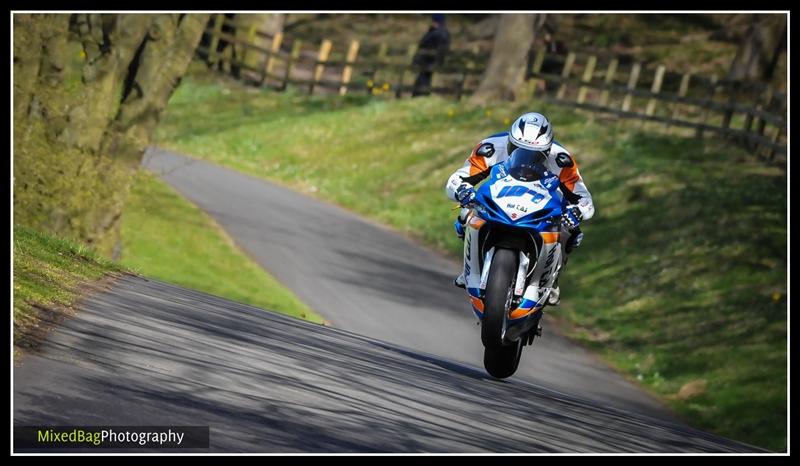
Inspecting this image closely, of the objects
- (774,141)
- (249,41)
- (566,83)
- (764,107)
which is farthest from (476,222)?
(249,41)

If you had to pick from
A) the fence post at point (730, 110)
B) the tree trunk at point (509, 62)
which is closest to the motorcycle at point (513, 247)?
the fence post at point (730, 110)

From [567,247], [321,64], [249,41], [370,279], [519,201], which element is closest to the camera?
[519,201]

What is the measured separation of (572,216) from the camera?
12.2 m

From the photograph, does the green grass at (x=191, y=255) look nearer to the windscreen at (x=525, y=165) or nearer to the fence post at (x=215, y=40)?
the windscreen at (x=525, y=165)

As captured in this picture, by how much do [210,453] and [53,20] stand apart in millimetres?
14449

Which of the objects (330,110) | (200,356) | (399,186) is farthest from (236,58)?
(200,356)

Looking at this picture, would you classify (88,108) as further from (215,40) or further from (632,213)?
(215,40)

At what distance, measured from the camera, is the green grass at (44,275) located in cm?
1047

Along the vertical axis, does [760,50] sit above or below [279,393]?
above

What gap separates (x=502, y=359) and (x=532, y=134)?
201 cm

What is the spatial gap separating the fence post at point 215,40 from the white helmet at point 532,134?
130ft

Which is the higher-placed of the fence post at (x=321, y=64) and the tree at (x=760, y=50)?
the tree at (x=760, y=50)

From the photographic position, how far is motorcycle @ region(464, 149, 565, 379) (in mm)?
11641

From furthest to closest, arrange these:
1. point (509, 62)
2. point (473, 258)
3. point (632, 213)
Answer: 1. point (509, 62)
2. point (632, 213)
3. point (473, 258)
